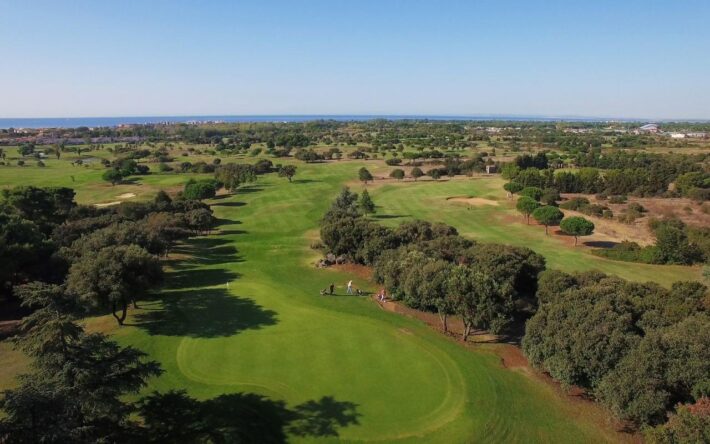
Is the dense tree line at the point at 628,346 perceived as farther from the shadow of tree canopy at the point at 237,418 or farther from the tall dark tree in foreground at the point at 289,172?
the tall dark tree in foreground at the point at 289,172

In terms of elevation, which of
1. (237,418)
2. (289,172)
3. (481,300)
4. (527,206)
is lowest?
(237,418)

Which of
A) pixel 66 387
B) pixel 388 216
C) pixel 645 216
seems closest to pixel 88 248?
pixel 66 387

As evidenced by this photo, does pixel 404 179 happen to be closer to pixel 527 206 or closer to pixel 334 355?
pixel 527 206

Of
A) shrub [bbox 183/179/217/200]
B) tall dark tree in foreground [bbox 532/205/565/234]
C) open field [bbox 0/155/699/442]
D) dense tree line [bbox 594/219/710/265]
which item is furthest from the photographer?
shrub [bbox 183/179/217/200]

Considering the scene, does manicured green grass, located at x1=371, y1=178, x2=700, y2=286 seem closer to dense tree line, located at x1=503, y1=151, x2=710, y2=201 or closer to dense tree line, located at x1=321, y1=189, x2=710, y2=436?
dense tree line, located at x1=503, y1=151, x2=710, y2=201

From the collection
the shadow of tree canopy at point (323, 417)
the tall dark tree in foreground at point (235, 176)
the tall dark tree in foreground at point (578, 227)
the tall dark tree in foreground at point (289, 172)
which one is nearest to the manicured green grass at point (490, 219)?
the tall dark tree in foreground at point (578, 227)

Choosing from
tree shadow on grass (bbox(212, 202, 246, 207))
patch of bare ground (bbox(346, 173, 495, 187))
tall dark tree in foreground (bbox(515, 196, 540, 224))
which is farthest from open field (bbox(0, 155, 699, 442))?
patch of bare ground (bbox(346, 173, 495, 187))
